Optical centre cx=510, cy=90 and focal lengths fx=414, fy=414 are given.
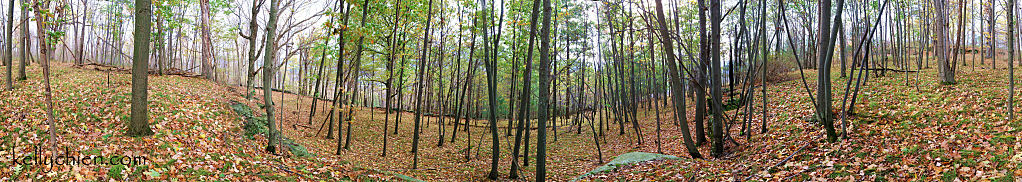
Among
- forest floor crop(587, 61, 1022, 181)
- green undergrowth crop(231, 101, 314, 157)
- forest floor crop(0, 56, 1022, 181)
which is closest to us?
forest floor crop(587, 61, 1022, 181)

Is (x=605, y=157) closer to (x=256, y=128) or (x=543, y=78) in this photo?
(x=543, y=78)

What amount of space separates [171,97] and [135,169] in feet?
19.1

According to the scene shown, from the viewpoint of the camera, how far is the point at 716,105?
27.1 ft

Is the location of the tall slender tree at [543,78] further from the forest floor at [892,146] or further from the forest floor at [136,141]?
the forest floor at [136,141]

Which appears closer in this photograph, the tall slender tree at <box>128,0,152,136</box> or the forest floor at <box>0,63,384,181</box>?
the forest floor at <box>0,63,384,181</box>

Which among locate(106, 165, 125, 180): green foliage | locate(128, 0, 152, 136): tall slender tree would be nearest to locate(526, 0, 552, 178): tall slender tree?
locate(106, 165, 125, 180): green foliage

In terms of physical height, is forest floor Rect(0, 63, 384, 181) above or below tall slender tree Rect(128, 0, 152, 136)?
below

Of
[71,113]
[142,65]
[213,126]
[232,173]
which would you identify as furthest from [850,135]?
[71,113]

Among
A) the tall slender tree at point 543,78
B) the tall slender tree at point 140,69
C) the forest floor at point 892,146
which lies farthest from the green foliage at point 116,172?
the forest floor at point 892,146

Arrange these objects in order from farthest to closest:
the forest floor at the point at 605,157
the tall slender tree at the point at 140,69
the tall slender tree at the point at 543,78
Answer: the tall slender tree at the point at 543,78
the tall slender tree at the point at 140,69
the forest floor at the point at 605,157

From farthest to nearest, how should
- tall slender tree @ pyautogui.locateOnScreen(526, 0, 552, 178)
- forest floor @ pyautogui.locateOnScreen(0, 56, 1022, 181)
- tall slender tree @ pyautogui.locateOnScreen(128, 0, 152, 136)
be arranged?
1. tall slender tree @ pyautogui.locateOnScreen(526, 0, 552, 178)
2. tall slender tree @ pyautogui.locateOnScreen(128, 0, 152, 136)
3. forest floor @ pyautogui.locateOnScreen(0, 56, 1022, 181)

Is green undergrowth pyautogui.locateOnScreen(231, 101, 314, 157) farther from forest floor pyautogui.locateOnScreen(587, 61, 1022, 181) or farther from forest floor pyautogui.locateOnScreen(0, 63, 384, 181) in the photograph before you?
forest floor pyautogui.locateOnScreen(587, 61, 1022, 181)

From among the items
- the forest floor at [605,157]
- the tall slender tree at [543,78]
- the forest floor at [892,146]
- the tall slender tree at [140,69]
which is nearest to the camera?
the forest floor at [892,146]

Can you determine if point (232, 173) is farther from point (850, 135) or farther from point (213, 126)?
point (850, 135)
